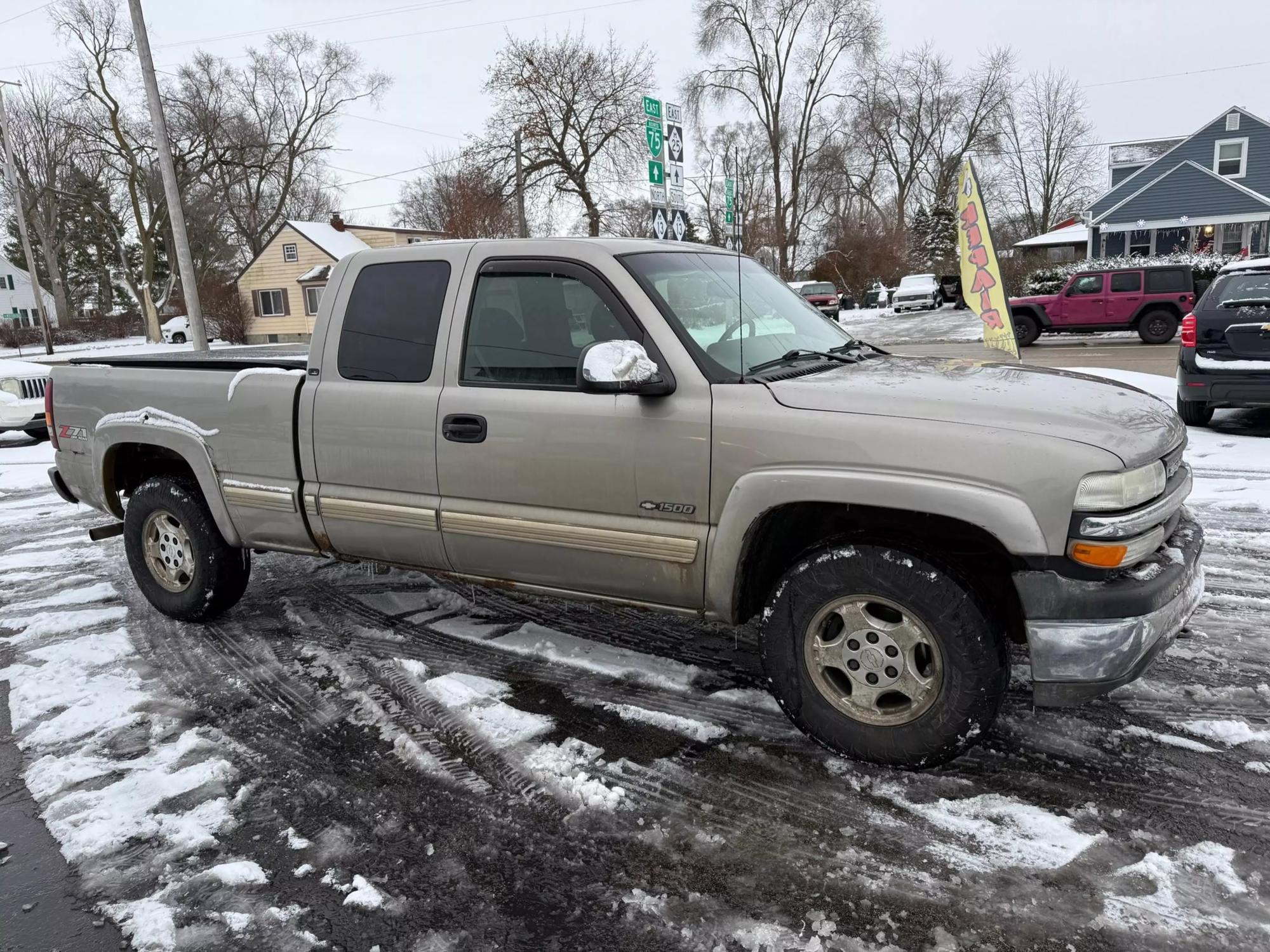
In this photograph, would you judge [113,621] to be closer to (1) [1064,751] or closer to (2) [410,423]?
(2) [410,423]

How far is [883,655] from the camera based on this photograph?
3.02m

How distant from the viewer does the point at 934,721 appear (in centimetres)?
295

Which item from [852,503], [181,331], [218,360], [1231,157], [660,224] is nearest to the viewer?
[852,503]

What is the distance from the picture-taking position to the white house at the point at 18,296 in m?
68.0

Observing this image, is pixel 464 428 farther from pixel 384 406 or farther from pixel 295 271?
pixel 295 271

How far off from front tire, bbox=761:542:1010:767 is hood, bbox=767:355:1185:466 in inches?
19.4

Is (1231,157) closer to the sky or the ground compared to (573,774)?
closer to the sky

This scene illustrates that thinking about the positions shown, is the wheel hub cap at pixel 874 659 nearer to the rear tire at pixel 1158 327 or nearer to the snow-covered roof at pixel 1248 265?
the snow-covered roof at pixel 1248 265

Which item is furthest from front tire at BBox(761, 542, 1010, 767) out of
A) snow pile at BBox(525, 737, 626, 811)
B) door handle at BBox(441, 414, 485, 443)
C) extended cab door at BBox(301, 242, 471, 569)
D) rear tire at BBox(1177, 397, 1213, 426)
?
rear tire at BBox(1177, 397, 1213, 426)

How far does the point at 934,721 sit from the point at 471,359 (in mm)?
→ 2282

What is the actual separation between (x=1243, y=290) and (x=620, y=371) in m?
8.12

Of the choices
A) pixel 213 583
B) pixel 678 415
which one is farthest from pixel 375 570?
pixel 678 415

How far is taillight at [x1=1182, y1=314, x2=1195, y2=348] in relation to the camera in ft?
28.1

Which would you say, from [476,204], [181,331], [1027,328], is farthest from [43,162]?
[1027,328]
